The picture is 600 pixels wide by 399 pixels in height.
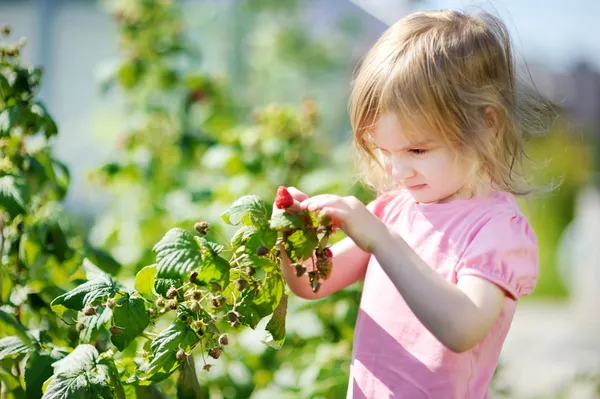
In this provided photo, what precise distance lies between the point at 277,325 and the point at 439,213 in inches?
12.9

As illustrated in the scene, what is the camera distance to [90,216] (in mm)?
6824

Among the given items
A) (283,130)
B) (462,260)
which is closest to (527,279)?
(462,260)

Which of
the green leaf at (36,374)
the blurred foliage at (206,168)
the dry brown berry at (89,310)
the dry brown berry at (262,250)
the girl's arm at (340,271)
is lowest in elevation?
the blurred foliage at (206,168)

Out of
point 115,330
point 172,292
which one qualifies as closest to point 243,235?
point 172,292

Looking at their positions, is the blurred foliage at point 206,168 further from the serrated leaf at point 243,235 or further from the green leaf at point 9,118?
the serrated leaf at point 243,235

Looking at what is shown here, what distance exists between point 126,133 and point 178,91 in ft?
0.96

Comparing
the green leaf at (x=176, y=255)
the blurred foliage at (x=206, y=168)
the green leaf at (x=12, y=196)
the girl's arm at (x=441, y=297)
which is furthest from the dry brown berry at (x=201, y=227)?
the blurred foliage at (x=206, y=168)

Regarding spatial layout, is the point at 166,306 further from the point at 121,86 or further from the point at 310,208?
the point at 121,86

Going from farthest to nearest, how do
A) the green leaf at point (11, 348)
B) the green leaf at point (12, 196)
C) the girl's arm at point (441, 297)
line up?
the green leaf at point (12, 196)
the green leaf at point (11, 348)
the girl's arm at point (441, 297)

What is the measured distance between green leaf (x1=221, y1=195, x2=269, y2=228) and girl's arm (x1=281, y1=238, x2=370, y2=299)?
17 cm

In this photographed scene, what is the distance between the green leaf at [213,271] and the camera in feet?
3.83

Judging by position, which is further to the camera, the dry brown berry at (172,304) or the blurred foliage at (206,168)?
the blurred foliage at (206,168)

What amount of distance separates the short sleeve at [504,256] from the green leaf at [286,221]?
10.2 inches

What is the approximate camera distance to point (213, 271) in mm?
1170
